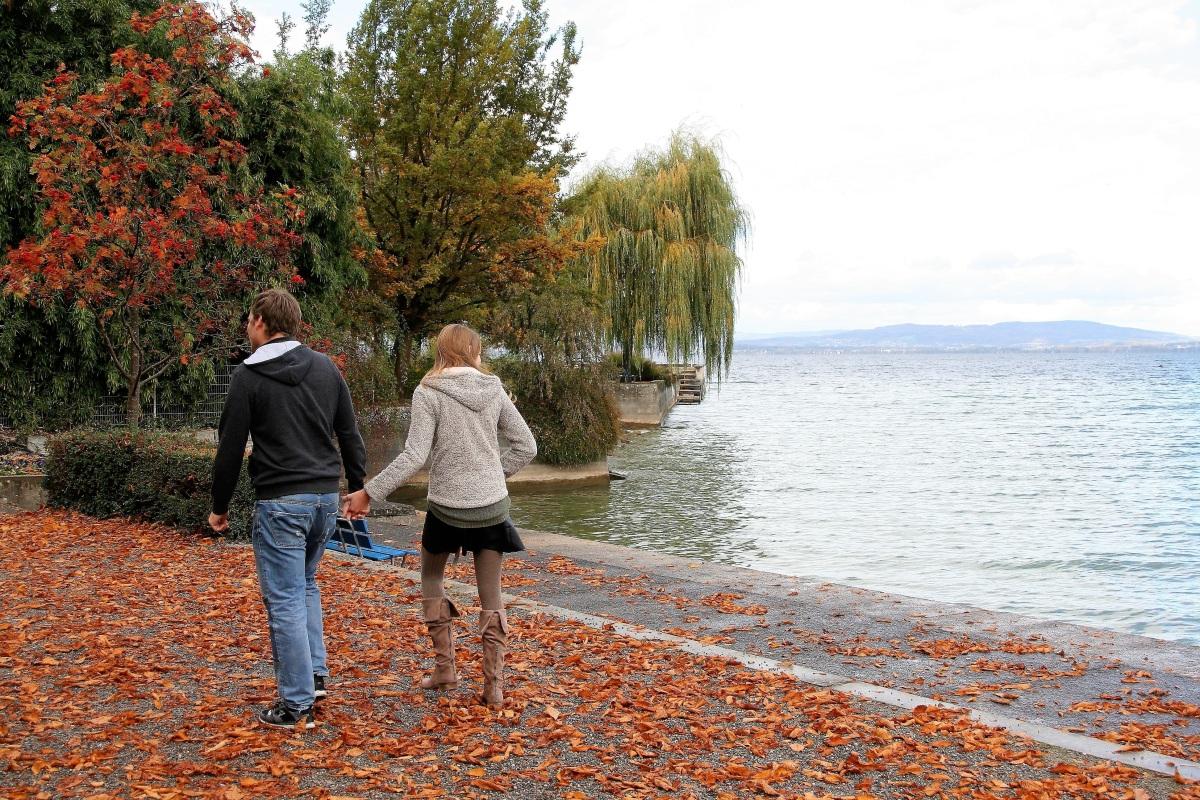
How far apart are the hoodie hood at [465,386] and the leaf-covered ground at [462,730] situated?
1.57 m

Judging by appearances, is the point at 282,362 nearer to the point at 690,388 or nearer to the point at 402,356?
the point at 402,356

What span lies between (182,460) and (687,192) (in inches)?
1251

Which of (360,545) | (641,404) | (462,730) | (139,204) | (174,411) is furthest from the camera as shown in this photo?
(641,404)

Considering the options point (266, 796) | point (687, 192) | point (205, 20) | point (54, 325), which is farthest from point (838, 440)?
point (266, 796)

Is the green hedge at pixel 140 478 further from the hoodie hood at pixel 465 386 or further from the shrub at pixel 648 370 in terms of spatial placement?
the shrub at pixel 648 370

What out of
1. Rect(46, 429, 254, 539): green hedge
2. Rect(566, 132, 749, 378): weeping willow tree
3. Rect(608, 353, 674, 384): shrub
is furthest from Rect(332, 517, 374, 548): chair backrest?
Rect(608, 353, 674, 384): shrub

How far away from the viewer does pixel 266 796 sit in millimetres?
4461

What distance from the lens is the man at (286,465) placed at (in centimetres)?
504

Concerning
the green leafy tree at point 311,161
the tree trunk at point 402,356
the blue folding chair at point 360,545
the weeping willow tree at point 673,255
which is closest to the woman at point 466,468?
the blue folding chair at point 360,545

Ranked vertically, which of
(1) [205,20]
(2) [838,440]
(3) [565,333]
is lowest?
(2) [838,440]

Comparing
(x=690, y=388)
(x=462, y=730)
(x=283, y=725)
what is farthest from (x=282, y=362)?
(x=690, y=388)

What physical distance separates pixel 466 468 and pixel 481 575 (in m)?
0.56

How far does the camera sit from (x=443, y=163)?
2469 cm

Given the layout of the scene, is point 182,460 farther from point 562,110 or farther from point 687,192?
point 687,192
